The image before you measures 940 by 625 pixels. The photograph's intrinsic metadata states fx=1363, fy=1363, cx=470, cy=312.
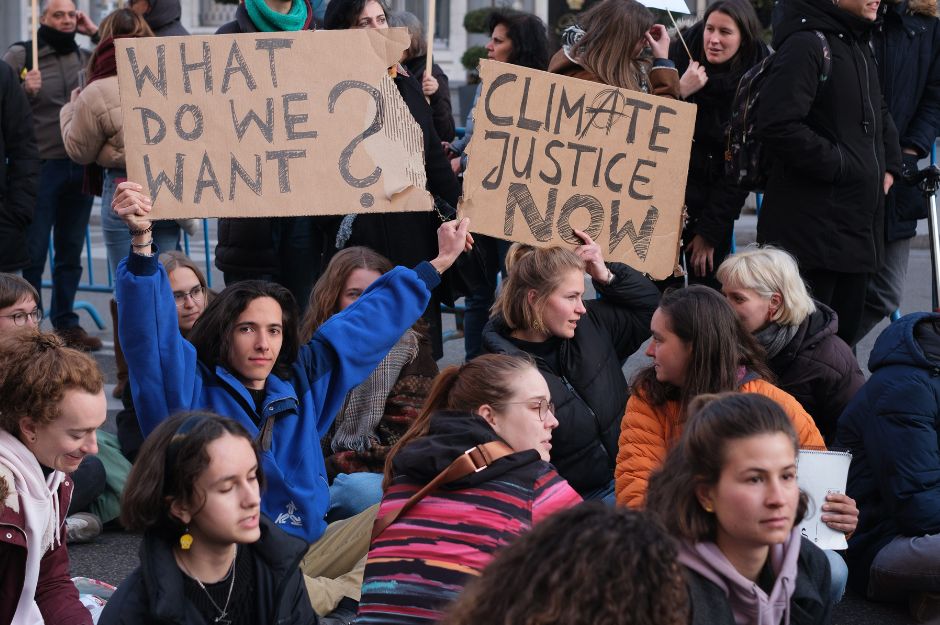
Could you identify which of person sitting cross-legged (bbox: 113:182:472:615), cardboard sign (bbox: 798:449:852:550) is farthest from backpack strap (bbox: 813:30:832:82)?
cardboard sign (bbox: 798:449:852:550)

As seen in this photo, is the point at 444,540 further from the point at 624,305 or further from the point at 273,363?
the point at 624,305

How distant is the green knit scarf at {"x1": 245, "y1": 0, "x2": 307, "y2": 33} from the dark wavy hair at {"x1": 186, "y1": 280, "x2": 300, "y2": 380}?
2049 mm

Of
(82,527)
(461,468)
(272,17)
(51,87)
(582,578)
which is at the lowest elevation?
(82,527)

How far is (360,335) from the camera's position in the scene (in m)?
4.26

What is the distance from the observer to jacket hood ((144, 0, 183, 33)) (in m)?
7.73

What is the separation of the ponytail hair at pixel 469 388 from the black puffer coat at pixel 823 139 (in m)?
2.27

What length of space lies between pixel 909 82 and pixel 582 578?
489 centimetres

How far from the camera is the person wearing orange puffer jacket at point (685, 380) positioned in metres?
4.15

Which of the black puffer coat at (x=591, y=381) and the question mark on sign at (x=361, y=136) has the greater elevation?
the question mark on sign at (x=361, y=136)

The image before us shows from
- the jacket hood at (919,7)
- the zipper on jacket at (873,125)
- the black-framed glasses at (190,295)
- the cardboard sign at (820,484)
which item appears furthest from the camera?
the jacket hood at (919,7)

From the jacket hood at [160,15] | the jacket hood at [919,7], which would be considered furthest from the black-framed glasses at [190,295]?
the jacket hood at [919,7]

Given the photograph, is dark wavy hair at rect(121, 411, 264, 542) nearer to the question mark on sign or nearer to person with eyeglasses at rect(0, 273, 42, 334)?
the question mark on sign

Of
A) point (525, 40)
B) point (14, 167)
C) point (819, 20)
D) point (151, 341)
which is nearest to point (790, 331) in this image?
point (819, 20)

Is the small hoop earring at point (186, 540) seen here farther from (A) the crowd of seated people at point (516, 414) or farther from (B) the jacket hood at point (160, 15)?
(B) the jacket hood at point (160, 15)
